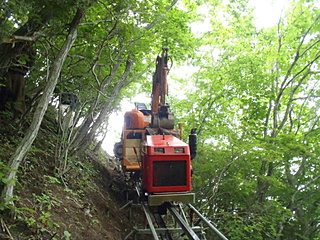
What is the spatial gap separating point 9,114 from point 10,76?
91 cm

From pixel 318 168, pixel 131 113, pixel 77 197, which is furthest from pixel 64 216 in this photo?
pixel 318 168

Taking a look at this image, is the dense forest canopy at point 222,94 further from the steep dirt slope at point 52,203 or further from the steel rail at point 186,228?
the steel rail at point 186,228

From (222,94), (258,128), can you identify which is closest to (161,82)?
(222,94)

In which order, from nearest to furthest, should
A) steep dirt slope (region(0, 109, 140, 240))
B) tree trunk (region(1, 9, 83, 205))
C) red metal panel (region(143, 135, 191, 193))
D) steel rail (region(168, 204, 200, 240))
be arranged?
tree trunk (region(1, 9, 83, 205))
steep dirt slope (region(0, 109, 140, 240))
steel rail (region(168, 204, 200, 240))
red metal panel (region(143, 135, 191, 193))

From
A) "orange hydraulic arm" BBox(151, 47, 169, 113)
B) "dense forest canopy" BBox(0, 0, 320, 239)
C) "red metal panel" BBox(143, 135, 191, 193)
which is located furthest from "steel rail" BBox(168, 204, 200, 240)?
"orange hydraulic arm" BBox(151, 47, 169, 113)

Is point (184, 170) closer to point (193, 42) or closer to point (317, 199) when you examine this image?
point (193, 42)

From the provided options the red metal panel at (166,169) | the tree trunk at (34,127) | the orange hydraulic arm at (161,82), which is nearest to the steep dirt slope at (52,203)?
the tree trunk at (34,127)

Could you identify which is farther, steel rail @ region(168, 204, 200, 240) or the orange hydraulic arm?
the orange hydraulic arm

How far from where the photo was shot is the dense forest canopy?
618cm

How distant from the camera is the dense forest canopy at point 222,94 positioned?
20.3 ft

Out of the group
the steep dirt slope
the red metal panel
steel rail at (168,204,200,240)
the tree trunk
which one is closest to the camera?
the tree trunk

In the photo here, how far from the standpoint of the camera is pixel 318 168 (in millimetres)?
9695

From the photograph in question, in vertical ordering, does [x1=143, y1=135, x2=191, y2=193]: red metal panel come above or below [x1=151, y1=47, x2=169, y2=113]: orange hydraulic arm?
below

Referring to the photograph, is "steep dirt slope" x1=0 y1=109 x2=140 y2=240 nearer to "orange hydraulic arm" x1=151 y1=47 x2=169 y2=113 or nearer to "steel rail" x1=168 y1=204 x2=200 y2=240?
"steel rail" x1=168 y1=204 x2=200 y2=240
